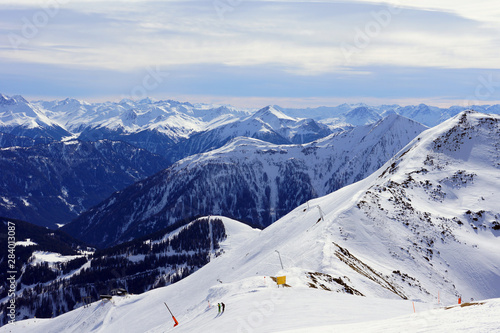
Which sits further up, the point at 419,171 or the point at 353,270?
the point at 419,171

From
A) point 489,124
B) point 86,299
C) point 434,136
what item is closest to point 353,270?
point 434,136

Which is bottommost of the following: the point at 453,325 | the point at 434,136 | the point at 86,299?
the point at 86,299

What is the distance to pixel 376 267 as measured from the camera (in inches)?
2591

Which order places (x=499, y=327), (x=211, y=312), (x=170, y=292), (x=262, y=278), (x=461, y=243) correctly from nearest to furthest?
(x=499, y=327)
(x=211, y=312)
(x=262, y=278)
(x=461, y=243)
(x=170, y=292)

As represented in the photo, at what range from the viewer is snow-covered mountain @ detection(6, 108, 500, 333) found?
3397 cm

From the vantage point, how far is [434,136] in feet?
417

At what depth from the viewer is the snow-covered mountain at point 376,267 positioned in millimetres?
33969

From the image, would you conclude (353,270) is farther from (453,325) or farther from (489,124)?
(489,124)

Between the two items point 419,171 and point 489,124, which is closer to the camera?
point 419,171

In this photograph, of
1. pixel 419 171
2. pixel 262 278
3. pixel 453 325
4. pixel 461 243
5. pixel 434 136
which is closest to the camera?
pixel 453 325

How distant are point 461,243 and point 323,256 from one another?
38.8 meters

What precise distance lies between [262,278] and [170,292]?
49849 millimetres

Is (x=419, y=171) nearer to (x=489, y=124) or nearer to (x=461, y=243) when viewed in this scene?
(x=461, y=243)

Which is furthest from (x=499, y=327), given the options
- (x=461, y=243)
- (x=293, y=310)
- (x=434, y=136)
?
(x=434, y=136)
